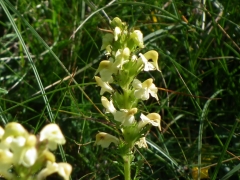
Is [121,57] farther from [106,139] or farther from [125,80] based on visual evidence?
[106,139]

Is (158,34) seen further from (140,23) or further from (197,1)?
(197,1)

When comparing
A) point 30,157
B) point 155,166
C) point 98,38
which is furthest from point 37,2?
point 30,157

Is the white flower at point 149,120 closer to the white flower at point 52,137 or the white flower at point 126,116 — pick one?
the white flower at point 126,116

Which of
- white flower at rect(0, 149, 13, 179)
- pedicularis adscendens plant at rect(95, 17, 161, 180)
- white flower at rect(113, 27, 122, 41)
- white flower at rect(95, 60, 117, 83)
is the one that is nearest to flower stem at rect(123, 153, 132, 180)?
pedicularis adscendens plant at rect(95, 17, 161, 180)

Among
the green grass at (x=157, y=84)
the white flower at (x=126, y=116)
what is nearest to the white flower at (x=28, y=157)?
the white flower at (x=126, y=116)

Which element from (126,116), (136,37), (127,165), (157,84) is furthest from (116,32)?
(157,84)

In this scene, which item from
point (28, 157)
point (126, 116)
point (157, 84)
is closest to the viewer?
point (28, 157)
